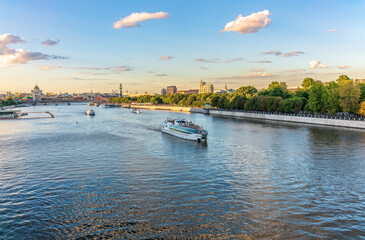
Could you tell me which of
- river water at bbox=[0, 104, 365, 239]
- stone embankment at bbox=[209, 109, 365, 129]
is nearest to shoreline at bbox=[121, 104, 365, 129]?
stone embankment at bbox=[209, 109, 365, 129]

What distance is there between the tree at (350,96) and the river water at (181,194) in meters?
44.8

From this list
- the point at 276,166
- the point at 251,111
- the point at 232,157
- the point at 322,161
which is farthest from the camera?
the point at 251,111

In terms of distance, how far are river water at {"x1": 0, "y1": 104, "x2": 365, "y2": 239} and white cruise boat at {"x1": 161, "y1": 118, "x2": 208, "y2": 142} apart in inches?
406

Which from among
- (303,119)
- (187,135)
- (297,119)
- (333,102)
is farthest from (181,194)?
(297,119)

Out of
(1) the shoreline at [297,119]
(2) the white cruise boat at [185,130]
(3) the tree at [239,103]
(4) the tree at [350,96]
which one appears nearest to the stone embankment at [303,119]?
(1) the shoreline at [297,119]

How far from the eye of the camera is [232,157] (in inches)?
1435

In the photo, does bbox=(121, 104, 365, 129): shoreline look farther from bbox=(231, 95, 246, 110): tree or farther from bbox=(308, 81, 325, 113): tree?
bbox=(231, 95, 246, 110): tree

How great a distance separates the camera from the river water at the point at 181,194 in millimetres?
16484

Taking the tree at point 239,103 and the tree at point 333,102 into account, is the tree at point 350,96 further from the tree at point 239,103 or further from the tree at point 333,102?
the tree at point 239,103

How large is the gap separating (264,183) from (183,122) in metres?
37.6

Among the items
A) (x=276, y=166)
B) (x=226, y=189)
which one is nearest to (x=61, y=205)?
(x=226, y=189)

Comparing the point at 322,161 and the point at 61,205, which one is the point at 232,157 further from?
the point at 61,205

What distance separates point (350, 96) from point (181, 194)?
244 ft

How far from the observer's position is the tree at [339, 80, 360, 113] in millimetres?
77438
